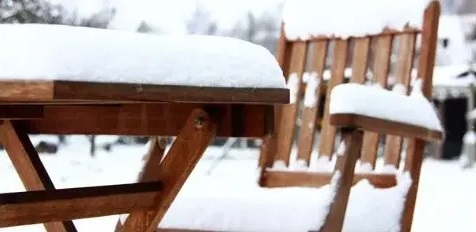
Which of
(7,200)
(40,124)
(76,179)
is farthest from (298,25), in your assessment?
(76,179)

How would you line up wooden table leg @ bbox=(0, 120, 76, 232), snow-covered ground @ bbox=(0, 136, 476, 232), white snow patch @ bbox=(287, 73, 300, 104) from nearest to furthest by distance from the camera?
1. wooden table leg @ bbox=(0, 120, 76, 232)
2. white snow patch @ bbox=(287, 73, 300, 104)
3. snow-covered ground @ bbox=(0, 136, 476, 232)

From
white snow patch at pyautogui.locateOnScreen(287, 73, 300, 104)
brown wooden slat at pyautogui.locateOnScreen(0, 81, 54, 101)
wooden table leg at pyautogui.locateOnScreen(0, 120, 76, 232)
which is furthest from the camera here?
white snow patch at pyautogui.locateOnScreen(287, 73, 300, 104)

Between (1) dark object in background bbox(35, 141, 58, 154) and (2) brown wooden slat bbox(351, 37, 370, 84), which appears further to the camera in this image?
(1) dark object in background bbox(35, 141, 58, 154)

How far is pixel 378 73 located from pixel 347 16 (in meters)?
0.15

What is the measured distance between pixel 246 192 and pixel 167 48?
0.84 m

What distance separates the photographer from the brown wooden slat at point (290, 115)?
1755 mm

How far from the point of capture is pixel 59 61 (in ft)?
2.05

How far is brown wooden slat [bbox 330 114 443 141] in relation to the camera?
1080 mm

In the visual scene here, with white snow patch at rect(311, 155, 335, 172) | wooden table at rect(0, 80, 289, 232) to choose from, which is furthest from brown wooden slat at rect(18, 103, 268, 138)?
white snow patch at rect(311, 155, 335, 172)

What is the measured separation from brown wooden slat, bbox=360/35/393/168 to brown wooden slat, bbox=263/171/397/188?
6 cm

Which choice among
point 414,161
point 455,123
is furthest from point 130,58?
point 455,123

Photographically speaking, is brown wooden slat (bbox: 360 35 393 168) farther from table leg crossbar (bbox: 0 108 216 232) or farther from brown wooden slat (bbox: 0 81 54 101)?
brown wooden slat (bbox: 0 81 54 101)

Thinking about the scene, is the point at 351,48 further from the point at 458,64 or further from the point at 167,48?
the point at 458,64

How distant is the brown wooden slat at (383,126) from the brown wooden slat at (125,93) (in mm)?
319
